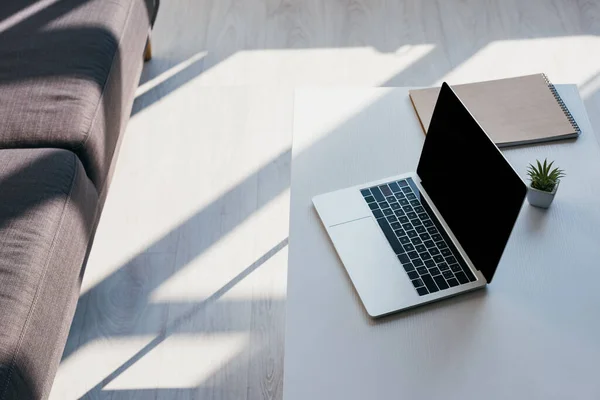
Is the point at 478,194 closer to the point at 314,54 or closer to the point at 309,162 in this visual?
the point at 309,162

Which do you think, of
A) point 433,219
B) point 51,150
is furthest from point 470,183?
point 51,150

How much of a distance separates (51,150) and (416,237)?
0.91 m

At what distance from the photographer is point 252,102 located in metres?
2.41

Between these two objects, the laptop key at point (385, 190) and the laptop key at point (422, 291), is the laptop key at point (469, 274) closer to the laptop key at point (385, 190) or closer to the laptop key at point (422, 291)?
the laptop key at point (422, 291)

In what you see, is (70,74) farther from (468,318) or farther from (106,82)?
(468,318)

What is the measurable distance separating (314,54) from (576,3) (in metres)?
1.04

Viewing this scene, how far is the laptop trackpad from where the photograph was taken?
1225 mm

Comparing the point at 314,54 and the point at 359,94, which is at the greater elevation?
the point at 359,94

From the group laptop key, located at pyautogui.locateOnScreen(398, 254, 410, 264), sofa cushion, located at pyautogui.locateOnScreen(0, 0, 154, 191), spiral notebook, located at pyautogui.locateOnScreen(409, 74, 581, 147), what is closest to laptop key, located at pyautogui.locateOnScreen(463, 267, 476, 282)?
laptop key, located at pyautogui.locateOnScreen(398, 254, 410, 264)

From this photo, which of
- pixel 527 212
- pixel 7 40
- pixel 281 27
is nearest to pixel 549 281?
pixel 527 212

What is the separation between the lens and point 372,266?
1.28 m

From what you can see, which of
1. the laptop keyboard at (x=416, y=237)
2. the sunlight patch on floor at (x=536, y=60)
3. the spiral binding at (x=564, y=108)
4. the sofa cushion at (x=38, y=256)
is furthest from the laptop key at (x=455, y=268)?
the sunlight patch on floor at (x=536, y=60)

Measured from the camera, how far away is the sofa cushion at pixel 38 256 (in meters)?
1.36

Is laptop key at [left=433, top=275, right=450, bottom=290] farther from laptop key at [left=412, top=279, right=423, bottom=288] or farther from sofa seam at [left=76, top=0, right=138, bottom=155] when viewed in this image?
sofa seam at [left=76, top=0, right=138, bottom=155]
